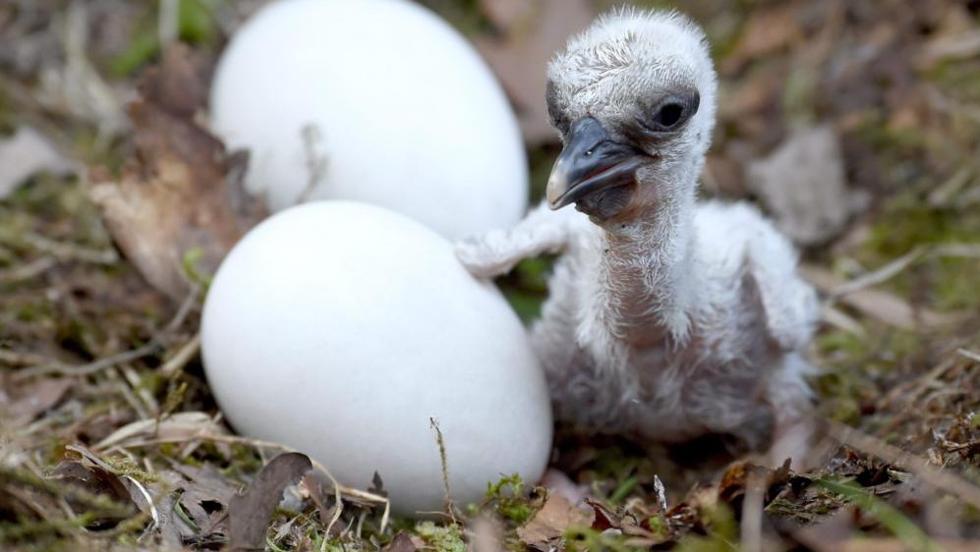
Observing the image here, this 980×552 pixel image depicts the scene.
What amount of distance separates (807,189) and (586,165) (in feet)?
5.39

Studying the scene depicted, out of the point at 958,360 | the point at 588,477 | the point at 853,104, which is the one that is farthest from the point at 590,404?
the point at 853,104

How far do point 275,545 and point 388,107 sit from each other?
107 centimetres

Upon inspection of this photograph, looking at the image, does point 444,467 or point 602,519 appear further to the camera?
point 444,467

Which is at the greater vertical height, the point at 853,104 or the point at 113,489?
the point at 853,104

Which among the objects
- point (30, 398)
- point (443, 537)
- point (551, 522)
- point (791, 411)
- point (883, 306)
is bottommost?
point (30, 398)

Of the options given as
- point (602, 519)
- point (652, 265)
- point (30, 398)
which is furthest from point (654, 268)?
point (30, 398)

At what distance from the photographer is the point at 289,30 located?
2.59 meters

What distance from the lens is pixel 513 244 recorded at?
2.22 m

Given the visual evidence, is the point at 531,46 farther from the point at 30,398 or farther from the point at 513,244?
the point at 30,398

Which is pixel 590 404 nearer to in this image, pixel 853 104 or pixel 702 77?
pixel 702 77

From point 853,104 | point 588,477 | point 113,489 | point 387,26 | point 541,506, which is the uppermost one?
point 853,104

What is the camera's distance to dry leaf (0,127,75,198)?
3075 mm

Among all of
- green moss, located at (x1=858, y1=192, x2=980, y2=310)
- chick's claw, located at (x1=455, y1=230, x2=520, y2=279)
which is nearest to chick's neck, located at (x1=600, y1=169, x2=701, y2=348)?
chick's claw, located at (x1=455, y1=230, x2=520, y2=279)

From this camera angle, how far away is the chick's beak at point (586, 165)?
174 centimetres
